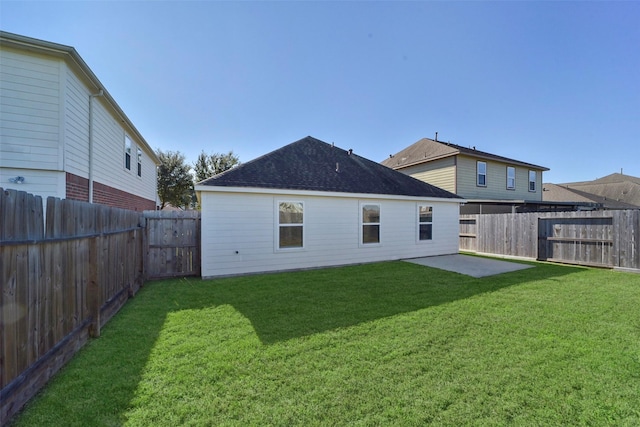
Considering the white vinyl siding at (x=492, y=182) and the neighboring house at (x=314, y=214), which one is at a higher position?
the white vinyl siding at (x=492, y=182)

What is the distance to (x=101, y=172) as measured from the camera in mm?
8984

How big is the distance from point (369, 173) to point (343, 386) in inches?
378

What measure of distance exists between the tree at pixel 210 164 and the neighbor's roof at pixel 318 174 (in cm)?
2113

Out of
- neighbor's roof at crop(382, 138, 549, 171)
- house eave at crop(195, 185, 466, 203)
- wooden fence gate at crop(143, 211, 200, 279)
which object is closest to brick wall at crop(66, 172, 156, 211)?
wooden fence gate at crop(143, 211, 200, 279)

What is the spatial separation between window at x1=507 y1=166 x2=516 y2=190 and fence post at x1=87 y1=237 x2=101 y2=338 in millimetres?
21108

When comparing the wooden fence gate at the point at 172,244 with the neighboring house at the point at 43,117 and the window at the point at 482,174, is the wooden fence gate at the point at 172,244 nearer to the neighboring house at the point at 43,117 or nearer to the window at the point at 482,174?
the neighboring house at the point at 43,117

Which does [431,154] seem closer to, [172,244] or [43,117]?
[172,244]

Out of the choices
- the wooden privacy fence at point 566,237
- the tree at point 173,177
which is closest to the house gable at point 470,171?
the wooden privacy fence at point 566,237

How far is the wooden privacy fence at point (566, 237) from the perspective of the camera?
8312 mm

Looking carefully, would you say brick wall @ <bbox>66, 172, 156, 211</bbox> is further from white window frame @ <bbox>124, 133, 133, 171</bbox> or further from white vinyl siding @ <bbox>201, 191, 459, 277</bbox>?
white vinyl siding @ <bbox>201, 191, 459, 277</bbox>

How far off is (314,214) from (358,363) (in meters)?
6.09

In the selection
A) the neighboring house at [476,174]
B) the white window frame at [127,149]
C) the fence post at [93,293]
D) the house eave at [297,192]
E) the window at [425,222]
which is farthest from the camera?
the neighboring house at [476,174]

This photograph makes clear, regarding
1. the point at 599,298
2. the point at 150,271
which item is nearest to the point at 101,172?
the point at 150,271

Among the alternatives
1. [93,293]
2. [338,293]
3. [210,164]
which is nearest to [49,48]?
[93,293]
